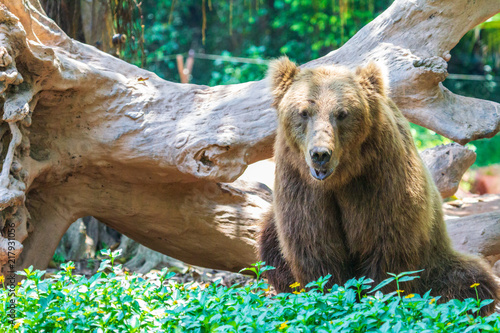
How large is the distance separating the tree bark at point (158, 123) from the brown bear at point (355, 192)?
0.79m

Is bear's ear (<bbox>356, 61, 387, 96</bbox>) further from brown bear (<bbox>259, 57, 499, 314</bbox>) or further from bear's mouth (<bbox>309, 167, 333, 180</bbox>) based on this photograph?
bear's mouth (<bbox>309, 167, 333, 180</bbox>)

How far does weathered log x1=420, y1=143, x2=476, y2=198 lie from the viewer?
206 inches

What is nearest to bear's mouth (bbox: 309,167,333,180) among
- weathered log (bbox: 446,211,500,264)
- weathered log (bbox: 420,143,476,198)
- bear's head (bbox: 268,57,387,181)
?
bear's head (bbox: 268,57,387,181)

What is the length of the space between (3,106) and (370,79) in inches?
103

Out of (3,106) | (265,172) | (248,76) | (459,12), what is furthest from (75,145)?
(248,76)

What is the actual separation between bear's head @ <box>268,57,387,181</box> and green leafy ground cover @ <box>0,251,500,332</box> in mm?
854

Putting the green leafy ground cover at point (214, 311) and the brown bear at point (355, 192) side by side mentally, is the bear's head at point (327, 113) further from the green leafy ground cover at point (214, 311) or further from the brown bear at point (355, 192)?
the green leafy ground cover at point (214, 311)

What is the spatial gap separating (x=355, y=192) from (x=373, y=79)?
769 millimetres

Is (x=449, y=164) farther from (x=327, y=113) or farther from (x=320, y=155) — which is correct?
(x=320, y=155)

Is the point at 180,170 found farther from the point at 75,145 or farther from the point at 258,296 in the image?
the point at 258,296

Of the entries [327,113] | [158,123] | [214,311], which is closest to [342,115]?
[327,113]

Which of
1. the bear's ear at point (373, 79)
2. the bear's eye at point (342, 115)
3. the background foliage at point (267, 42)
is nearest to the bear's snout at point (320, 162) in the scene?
the bear's eye at point (342, 115)

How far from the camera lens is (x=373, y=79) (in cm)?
351

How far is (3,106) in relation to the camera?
3797 mm
